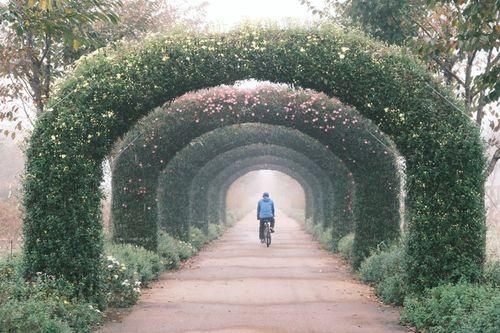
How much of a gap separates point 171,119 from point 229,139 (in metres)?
6.15

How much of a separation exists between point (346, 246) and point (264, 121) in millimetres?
4604

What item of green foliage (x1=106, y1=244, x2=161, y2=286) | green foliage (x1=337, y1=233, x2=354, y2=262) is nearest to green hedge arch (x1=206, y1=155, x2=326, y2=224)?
green foliage (x1=337, y1=233, x2=354, y2=262)

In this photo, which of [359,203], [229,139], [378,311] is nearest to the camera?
[378,311]

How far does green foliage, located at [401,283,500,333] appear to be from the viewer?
22.6 ft

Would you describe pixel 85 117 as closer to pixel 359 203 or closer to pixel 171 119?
pixel 171 119

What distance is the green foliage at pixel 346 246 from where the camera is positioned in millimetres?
18502

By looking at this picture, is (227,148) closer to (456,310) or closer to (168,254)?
(168,254)

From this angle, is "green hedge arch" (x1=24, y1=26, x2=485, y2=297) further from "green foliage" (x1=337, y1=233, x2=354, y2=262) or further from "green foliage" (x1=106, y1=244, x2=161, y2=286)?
"green foliage" (x1=337, y1=233, x2=354, y2=262)

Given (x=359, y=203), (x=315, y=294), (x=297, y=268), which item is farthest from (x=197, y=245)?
(x=315, y=294)

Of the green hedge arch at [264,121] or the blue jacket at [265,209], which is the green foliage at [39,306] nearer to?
the green hedge arch at [264,121]

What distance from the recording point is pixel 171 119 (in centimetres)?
1638

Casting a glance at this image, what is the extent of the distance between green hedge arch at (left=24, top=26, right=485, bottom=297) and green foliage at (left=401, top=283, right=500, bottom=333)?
660 millimetres

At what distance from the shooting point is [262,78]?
10422 mm

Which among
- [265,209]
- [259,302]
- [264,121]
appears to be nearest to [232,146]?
[265,209]
